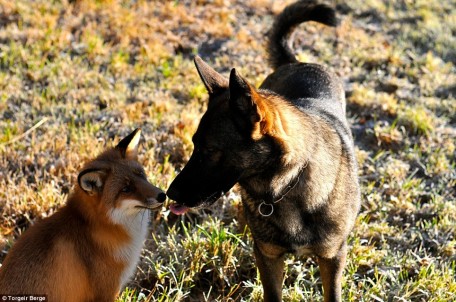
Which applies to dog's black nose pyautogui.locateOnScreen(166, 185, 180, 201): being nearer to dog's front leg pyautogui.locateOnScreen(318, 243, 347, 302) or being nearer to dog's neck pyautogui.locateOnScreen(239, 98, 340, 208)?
dog's neck pyautogui.locateOnScreen(239, 98, 340, 208)

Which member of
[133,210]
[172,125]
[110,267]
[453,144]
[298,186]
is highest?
[298,186]

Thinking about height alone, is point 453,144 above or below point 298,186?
below

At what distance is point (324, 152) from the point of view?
11.5ft

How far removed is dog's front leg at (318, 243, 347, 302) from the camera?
381 cm

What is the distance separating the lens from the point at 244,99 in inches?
115

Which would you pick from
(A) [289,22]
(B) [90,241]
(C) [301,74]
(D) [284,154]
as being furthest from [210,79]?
(A) [289,22]

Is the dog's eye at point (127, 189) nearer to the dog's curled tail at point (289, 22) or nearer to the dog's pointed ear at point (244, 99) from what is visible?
the dog's pointed ear at point (244, 99)

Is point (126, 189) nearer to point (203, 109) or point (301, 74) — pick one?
point (301, 74)

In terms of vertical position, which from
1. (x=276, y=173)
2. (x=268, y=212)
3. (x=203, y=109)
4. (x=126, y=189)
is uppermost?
(x=276, y=173)

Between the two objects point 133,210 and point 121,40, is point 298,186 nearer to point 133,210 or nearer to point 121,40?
point 133,210

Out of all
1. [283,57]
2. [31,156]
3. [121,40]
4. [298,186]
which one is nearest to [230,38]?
[121,40]

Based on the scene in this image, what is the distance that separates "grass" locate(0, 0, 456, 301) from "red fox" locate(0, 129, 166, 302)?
1.34 ft

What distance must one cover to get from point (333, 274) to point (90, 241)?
1863 millimetres

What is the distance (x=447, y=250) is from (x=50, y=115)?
4.89 m
